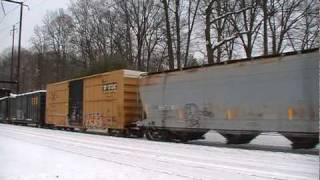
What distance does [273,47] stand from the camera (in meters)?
39.9

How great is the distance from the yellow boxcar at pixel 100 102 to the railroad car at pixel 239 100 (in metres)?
1.85

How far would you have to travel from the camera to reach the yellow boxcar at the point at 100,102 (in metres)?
26.8

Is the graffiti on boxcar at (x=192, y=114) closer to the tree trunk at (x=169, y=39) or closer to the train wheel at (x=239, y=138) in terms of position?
the train wheel at (x=239, y=138)

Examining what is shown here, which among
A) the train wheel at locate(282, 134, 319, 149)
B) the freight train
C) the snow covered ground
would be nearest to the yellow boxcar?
the freight train

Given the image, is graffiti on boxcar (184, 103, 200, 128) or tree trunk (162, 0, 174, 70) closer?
graffiti on boxcar (184, 103, 200, 128)

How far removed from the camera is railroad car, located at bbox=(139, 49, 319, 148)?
16.5 m

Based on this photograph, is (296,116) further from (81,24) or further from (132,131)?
(81,24)

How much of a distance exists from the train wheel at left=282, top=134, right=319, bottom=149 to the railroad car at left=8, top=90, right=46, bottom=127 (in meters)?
27.7

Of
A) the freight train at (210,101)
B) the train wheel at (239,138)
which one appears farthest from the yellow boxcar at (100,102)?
the train wheel at (239,138)

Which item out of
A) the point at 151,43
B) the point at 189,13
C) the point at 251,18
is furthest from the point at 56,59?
the point at 251,18

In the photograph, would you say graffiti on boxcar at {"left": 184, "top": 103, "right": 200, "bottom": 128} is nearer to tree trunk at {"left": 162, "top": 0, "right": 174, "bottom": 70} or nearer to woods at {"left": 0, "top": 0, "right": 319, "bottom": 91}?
woods at {"left": 0, "top": 0, "right": 319, "bottom": 91}

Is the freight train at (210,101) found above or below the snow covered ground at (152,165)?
above

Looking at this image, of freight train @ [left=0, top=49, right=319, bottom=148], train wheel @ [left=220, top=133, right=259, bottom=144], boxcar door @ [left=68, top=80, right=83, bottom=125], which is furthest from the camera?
boxcar door @ [left=68, top=80, right=83, bottom=125]

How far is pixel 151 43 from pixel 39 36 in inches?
1296
